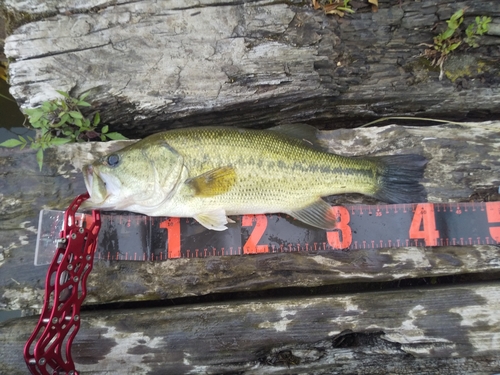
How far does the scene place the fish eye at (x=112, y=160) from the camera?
2.91 metres

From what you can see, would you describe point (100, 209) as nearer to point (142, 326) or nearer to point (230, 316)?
point (142, 326)

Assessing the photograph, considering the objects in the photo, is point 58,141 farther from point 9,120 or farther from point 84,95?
point 9,120

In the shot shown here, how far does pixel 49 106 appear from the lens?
3.22 m

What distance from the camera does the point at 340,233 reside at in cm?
315

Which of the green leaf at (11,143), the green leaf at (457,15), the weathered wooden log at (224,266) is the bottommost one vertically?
the weathered wooden log at (224,266)

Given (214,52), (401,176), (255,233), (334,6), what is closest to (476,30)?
(334,6)

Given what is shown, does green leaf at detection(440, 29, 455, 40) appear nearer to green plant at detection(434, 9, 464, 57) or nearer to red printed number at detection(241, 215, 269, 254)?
green plant at detection(434, 9, 464, 57)

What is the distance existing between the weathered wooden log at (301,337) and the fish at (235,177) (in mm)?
759

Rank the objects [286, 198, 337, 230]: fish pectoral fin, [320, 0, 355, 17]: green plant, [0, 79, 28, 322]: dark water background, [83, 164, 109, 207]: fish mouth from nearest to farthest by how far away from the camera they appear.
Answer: [83, 164, 109, 207]: fish mouth < [286, 198, 337, 230]: fish pectoral fin < [320, 0, 355, 17]: green plant < [0, 79, 28, 322]: dark water background

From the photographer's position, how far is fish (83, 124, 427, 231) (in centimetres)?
293

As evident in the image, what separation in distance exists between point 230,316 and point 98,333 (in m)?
1.07

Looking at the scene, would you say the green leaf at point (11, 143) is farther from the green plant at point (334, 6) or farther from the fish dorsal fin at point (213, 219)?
the green plant at point (334, 6)

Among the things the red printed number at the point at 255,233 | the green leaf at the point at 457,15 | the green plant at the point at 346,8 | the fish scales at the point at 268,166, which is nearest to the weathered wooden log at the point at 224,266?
the red printed number at the point at 255,233

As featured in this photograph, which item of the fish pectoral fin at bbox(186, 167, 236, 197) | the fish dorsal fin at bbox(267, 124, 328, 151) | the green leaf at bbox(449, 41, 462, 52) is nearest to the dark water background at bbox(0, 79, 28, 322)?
the fish pectoral fin at bbox(186, 167, 236, 197)
